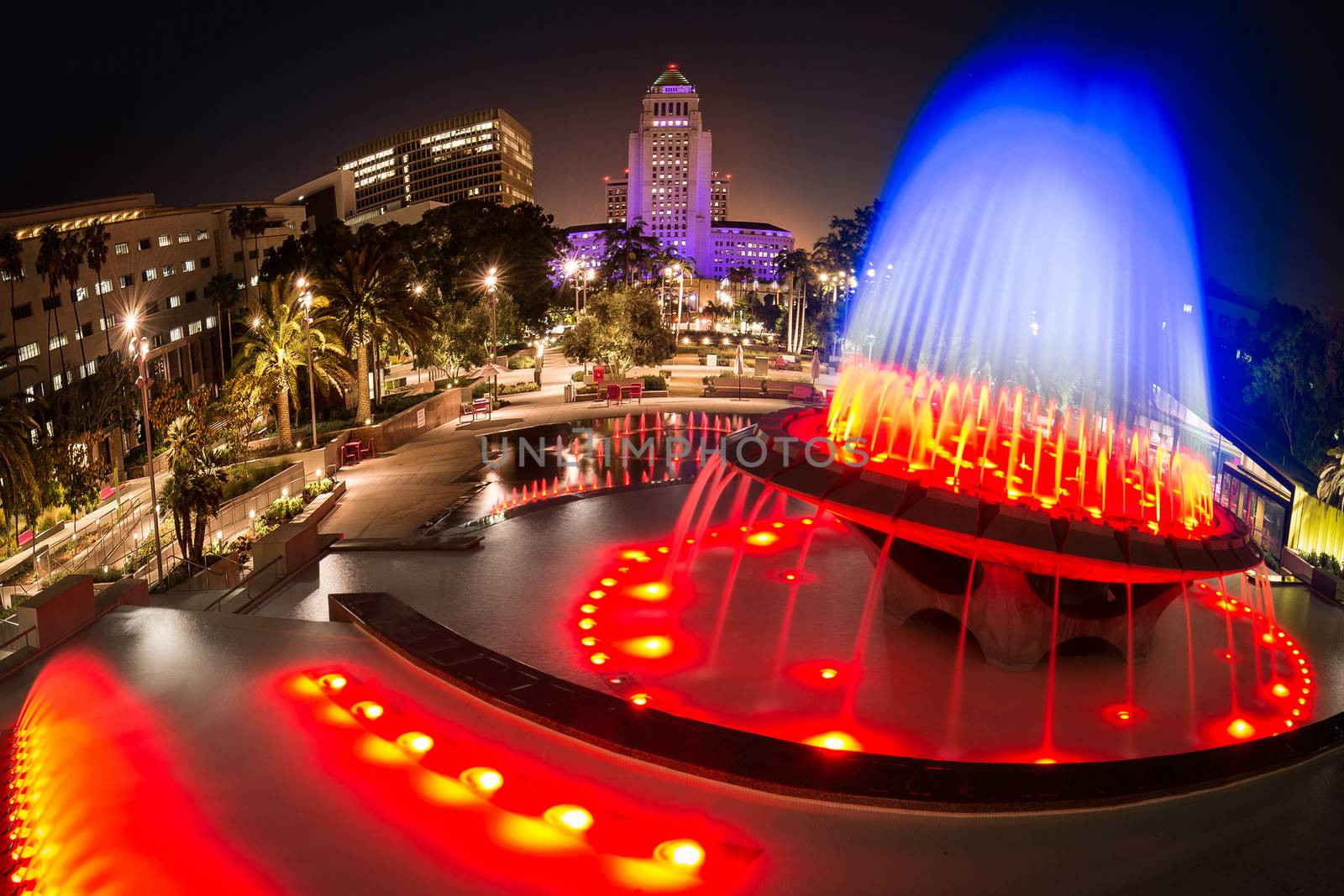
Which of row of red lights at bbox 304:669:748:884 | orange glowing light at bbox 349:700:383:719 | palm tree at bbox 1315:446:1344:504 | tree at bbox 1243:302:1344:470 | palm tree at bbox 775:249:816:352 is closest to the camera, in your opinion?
row of red lights at bbox 304:669:748:884

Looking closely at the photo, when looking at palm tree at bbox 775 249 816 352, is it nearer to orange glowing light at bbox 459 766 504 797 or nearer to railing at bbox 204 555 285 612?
railing at bbox 204 555 285 612

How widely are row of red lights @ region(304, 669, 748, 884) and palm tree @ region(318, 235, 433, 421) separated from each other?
26.7 meters

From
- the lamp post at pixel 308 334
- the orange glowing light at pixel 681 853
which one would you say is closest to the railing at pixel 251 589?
the orange glowing light at pixel 681 853

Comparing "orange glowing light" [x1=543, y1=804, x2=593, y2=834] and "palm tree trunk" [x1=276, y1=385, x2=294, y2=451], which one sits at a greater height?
"palm tree trunk" [x1=276, y1=385, x2=294, y2=451]

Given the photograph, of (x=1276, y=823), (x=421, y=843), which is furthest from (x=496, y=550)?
(x=1276, y=823)

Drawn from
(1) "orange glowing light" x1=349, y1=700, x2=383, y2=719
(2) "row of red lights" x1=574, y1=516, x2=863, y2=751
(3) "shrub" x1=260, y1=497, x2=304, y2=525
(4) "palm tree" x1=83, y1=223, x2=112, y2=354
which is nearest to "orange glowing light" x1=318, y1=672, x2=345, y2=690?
(1) "orange glowing light" x1=349, y1=700, x2=383, y2=719

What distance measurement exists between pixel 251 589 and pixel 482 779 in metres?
8.05

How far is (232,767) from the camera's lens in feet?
30.8

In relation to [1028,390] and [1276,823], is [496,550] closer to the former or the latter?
[1276,823]

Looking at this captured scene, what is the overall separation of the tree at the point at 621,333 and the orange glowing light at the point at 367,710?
36195 millimetres

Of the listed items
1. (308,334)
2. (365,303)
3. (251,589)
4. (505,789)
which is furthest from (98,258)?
(505,789)

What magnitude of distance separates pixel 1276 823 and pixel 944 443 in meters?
7.99

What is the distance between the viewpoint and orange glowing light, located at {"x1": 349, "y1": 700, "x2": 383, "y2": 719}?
418 inches

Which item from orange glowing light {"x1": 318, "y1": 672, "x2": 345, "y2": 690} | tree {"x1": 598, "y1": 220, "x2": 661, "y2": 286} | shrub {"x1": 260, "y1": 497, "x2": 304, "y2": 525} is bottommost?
shrub {"x1": 260, "y1": 497, "x2": 304, "y2": 525}
